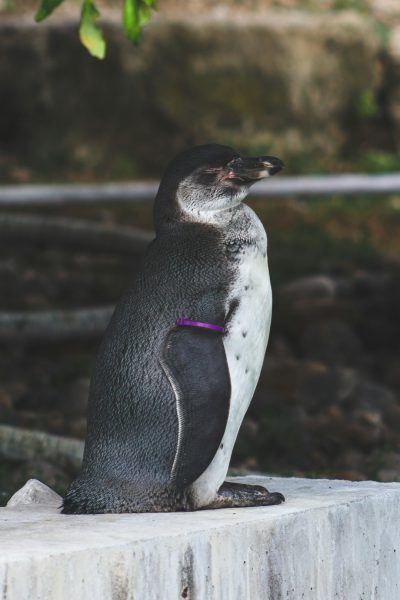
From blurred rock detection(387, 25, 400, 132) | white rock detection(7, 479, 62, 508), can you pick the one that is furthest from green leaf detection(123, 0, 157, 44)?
blurred rock detection(387, 25, 400, 132)

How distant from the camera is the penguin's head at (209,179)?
3.57 m

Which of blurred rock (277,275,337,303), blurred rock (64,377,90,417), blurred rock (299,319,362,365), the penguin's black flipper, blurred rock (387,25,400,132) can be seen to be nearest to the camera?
the penguin's black flipper

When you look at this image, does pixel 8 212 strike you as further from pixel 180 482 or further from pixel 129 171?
pixel 180 482

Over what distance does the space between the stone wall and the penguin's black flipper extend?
8.58 meters

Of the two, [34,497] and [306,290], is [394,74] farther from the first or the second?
[34,497]

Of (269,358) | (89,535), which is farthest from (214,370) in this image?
(269,358)

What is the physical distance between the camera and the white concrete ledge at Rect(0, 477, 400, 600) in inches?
112

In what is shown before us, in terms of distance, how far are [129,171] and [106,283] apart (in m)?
2.88

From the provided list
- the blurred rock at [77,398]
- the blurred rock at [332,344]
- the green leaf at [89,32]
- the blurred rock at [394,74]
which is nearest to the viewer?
the green leaf at [89,32]

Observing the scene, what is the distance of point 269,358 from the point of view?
25.8 feet

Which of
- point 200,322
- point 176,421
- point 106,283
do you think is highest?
point 106,283

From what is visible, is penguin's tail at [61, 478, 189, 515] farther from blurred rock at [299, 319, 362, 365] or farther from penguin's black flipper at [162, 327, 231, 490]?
blurred rock at [299, 319, 362, 365]

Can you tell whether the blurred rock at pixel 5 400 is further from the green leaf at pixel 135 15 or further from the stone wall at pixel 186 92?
the stone wall at pixel 186 92

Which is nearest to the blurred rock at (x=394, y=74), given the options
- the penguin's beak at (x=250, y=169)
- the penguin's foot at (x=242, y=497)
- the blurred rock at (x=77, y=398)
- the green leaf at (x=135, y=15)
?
the blurred rock at (x=77, y=398)
